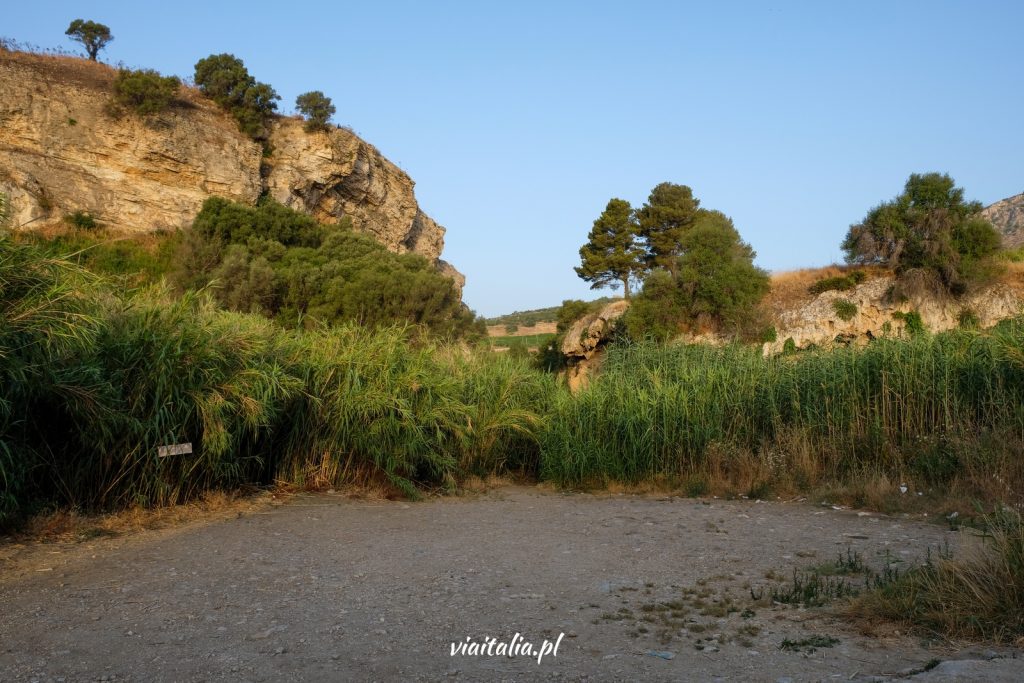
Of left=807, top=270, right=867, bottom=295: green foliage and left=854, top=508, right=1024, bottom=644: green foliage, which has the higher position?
left=807, top=270, right=867, bottom=295: green foliage

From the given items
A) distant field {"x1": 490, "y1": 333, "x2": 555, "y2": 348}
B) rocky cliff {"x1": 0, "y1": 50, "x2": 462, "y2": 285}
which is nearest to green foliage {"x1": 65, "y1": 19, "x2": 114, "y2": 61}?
rocky cliff {"x1": 0, "y1": 50, "x2": 462, "y2": 285}

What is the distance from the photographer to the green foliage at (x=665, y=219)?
39.5 m

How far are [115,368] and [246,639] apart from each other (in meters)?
4.58

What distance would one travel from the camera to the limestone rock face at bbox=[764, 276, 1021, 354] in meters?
25.4

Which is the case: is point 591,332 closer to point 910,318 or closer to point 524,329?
point 910,318

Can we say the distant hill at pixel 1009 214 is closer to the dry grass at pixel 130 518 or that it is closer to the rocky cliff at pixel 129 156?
the rocky cliff at pixel 129 156

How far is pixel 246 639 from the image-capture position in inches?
184

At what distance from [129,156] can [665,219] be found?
24223 mm

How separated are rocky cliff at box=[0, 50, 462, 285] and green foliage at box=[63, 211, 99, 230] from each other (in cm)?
32

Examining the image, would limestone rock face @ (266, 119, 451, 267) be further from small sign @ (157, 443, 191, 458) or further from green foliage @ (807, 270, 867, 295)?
small sign @ (157, 443, 191, 458)

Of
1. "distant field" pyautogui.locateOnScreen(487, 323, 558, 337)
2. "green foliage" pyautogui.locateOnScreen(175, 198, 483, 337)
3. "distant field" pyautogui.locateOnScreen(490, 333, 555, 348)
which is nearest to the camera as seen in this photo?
"green foliage" pyautogui.locateOnScreen(175, 198, 483, 337)

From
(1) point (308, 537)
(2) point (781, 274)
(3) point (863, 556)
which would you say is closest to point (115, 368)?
(1) point (308, 537)

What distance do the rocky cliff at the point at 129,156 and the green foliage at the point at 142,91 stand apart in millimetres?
462

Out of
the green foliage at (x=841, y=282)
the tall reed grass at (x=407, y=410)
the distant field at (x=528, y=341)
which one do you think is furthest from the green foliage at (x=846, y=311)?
the tall reed grass at (x=407, y=410)
